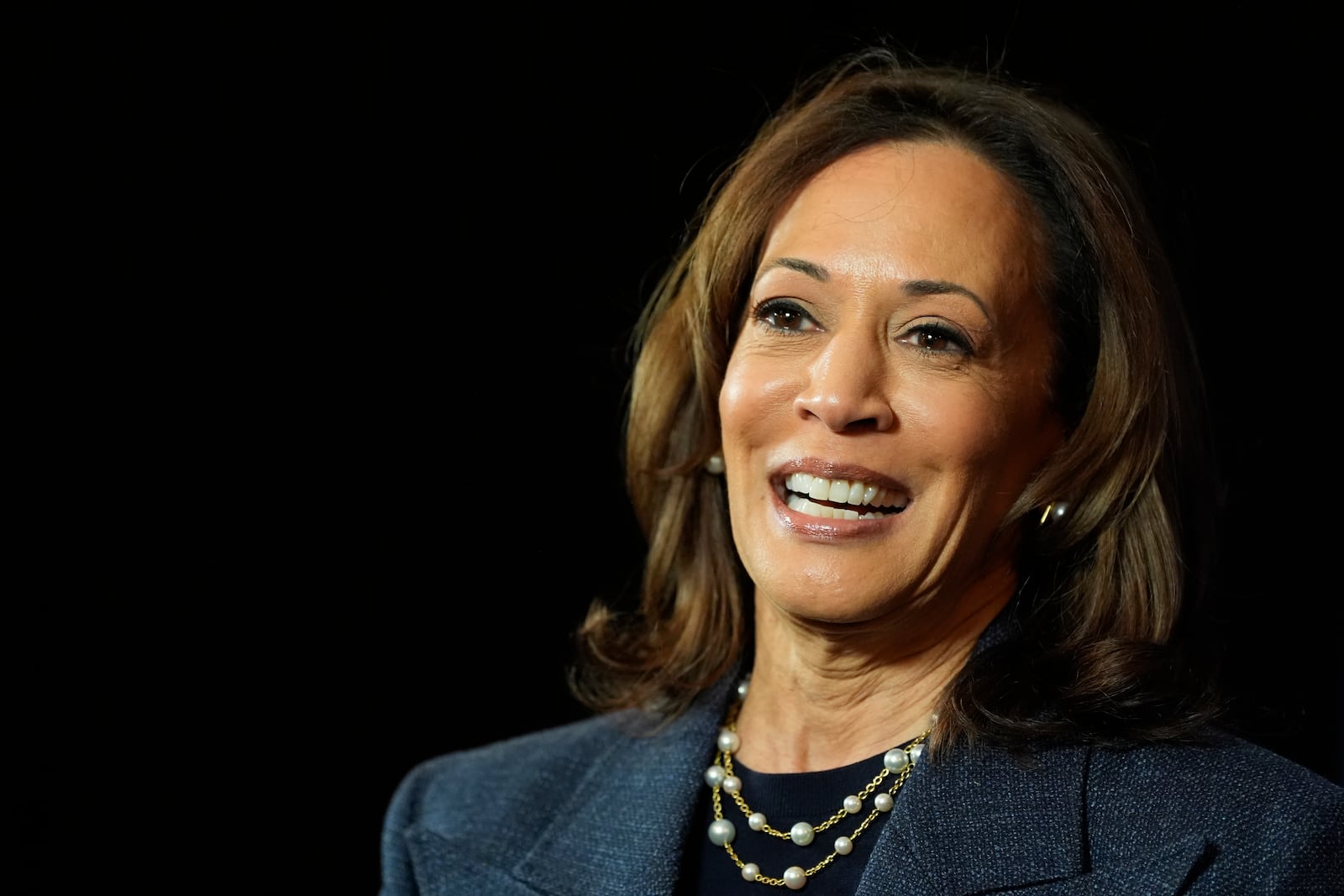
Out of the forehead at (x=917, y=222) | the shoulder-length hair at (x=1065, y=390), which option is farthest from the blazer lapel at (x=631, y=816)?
the forehead at (x=917, y=222)

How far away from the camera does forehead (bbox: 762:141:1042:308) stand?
2162mm

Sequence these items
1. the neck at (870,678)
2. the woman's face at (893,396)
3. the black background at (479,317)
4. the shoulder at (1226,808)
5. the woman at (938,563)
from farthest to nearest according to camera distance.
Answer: the black background at (479,317), the neck at (870,678), the woman's face at (893,396), the woman at (938,563), the shoulder at (1226,808)

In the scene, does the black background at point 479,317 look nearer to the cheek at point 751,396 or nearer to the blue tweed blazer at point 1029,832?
the blue tweed blazer at point 1029,832

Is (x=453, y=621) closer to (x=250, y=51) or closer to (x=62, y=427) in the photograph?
(x=62, y=427)

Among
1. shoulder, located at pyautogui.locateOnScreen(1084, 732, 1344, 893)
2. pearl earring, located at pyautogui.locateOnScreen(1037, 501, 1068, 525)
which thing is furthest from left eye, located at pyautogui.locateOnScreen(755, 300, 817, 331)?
shoulder, located at pyautogui.locateOnScreen(1084, 732, 1344, 893)

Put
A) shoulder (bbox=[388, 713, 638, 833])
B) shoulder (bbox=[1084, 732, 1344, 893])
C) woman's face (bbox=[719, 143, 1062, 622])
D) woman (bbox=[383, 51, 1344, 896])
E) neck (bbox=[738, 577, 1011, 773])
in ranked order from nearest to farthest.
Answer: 1. shoulder (bbox=[1084, 732, 1344, 893])
2. woman (bbox=[383, 51, 1344, 896])
3. woman's face (bbox=[719, 143, 1062, 622])
4. neck (bbox=[738, 577, 1011, 773])
5. shoulder (bbox=[388, 713, 638, 833])

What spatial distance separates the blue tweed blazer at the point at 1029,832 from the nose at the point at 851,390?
1.54 ft

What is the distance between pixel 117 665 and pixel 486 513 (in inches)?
28.3

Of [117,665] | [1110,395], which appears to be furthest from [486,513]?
[1110,395]

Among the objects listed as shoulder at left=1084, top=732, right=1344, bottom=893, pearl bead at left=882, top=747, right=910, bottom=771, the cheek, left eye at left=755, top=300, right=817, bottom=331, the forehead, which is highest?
the forehead

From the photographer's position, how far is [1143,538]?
7.34 ft

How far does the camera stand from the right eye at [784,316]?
2.25m

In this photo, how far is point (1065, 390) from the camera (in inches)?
89.7

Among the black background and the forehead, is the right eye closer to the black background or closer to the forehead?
the forehead
